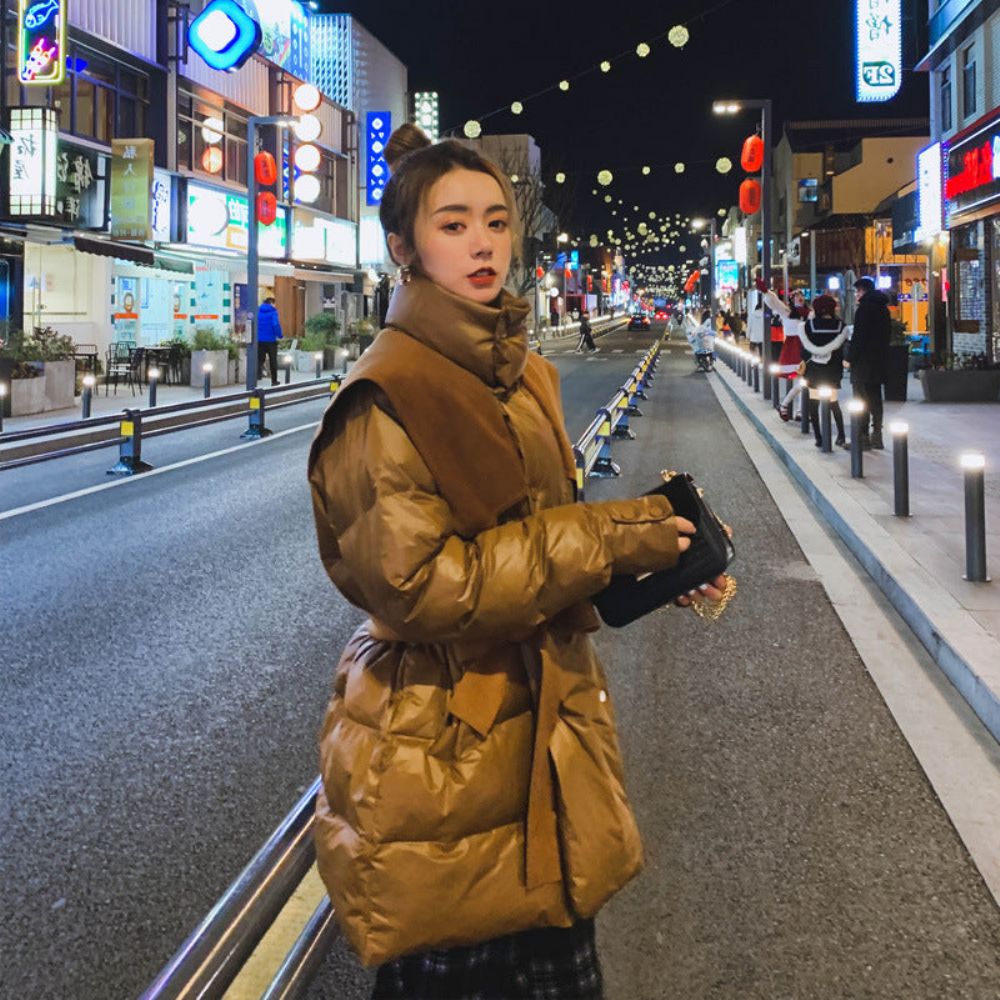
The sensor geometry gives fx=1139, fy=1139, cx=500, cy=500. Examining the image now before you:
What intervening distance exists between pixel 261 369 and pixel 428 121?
34.8 metres

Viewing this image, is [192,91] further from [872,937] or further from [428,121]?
[872,937]

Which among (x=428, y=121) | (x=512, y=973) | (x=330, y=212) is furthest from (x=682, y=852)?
(x=428, y=121)

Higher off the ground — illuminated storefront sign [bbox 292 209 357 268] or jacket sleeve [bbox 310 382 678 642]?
illuminated storefront sign [bbox 292 209 357 268]

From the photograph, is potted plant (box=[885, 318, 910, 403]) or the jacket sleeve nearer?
the jacket sleeve

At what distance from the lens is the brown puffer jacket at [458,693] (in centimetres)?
185

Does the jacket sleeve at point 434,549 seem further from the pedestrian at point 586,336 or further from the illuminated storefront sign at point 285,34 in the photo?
the pedestrian at point 586,336

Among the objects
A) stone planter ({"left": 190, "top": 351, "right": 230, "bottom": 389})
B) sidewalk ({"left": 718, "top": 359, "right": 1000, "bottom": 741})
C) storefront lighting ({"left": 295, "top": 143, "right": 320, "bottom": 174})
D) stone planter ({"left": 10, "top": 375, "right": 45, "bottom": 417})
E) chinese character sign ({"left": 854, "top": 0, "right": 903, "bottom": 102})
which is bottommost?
sidewalk ({"left": 718, "top": 359, "right": 1000, "bottom": 741})

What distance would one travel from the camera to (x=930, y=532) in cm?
879

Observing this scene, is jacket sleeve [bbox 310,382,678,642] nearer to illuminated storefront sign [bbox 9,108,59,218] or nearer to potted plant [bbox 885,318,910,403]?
potted plant [bbox 885,318,910,403]

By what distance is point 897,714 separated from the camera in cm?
523

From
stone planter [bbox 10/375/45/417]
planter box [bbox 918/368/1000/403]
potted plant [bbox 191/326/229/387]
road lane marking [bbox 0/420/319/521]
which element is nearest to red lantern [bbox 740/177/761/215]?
planter box [bbox 918/368/1000/403]

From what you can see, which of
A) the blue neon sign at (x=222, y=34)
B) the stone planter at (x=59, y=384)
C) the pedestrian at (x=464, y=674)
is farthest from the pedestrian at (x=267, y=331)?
the pedestrian at (x=464, y=674)

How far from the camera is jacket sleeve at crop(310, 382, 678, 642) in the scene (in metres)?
1.83

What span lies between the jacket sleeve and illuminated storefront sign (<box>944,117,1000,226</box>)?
73.3ft
